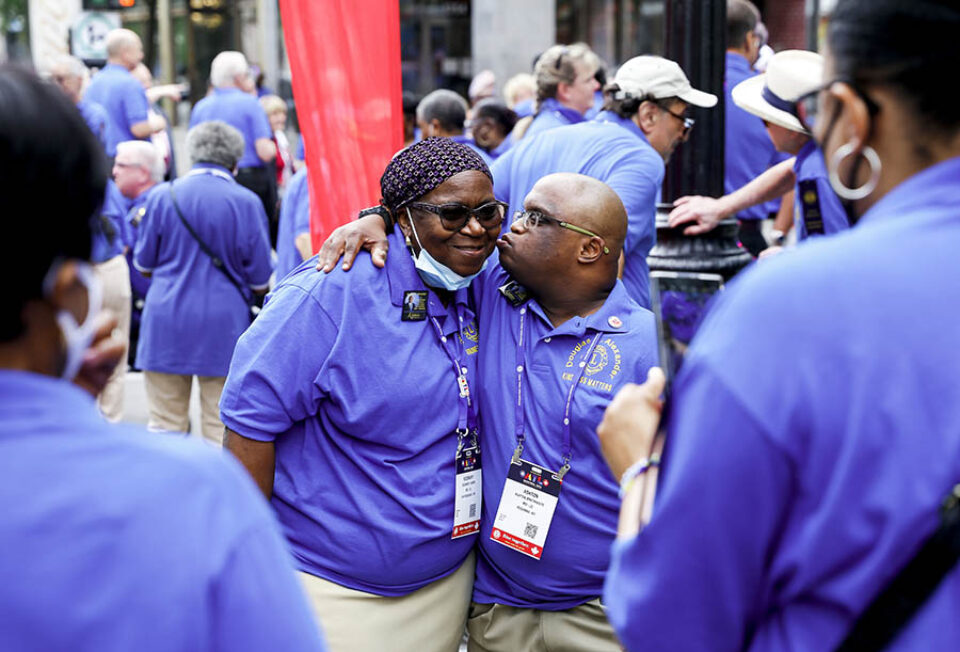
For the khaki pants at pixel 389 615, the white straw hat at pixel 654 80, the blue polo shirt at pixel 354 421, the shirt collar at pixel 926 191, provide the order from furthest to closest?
1. the white straw hat at pixel 654 80
2. the khaki pants at pixel 389 615
3. the blue polo shirt at pixel 354 421
4. the shirt collar at pixel 926 191

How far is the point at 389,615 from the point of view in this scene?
124 inches

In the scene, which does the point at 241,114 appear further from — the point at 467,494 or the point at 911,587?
the point at 911,587

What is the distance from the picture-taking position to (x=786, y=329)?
1.41 metres

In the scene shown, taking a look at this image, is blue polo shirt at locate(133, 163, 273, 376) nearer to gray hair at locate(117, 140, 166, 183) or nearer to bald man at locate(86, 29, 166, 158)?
gray hair at locate(117, 140, 166, 183)

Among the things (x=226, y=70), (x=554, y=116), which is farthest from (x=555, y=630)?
(x=226, y=70)

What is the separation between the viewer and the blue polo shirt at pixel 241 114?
10820 millimetres

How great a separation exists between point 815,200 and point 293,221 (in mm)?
4463

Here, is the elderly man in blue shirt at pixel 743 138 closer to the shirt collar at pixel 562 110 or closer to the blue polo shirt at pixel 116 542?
the shirt collar at pixel 562 110

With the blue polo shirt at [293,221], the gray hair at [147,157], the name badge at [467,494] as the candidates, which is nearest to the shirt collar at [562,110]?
the blue polo shirt at [293,221]

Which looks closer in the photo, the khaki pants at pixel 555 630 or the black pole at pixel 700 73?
the khaki pants at pixel 555 630

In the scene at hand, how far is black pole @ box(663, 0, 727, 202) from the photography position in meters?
4.70

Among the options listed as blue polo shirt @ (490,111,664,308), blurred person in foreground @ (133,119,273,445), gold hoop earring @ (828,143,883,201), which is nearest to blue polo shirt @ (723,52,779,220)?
blue polo shirt @ (490,111,664,308)

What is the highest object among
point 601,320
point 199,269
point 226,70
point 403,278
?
point 226,70

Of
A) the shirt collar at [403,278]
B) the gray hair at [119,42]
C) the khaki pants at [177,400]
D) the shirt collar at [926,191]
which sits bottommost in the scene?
the khaki pants at [177,400]
